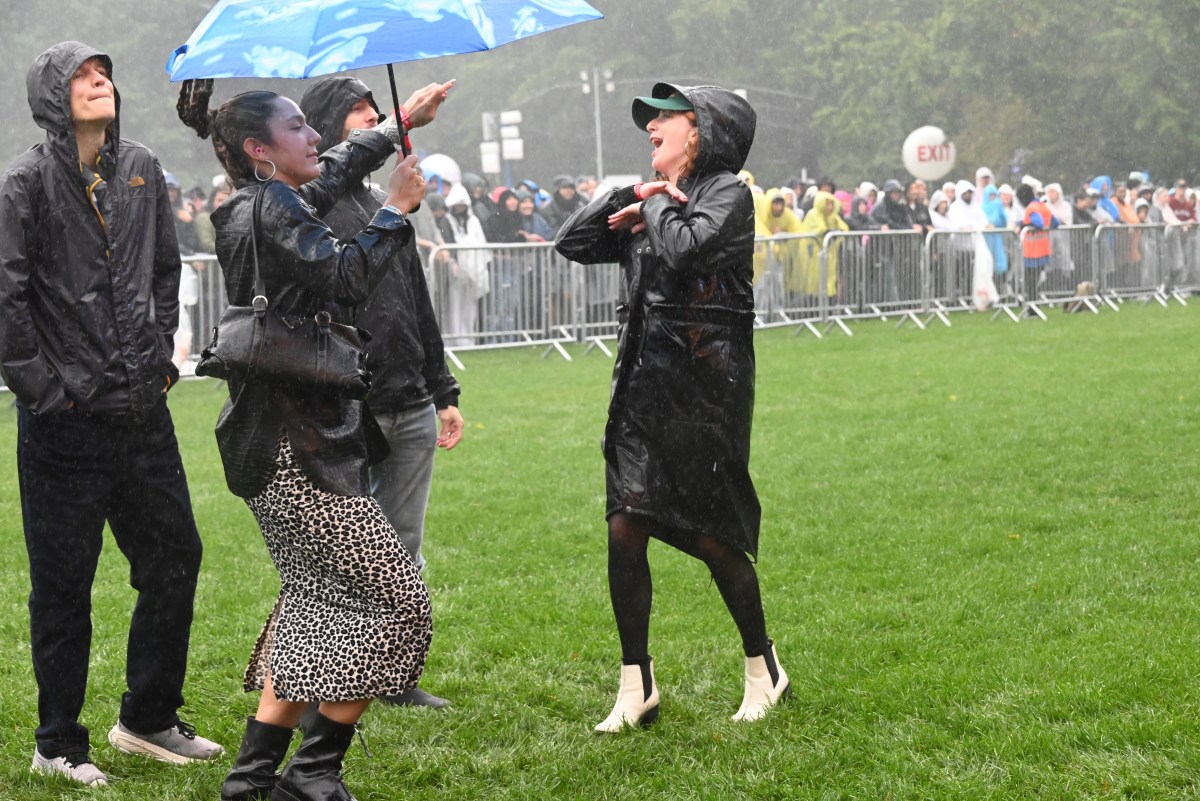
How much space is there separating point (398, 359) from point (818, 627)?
2003 mm

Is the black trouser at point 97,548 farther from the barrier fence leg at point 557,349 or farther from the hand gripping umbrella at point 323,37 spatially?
the barrier fence leg at point 557,349

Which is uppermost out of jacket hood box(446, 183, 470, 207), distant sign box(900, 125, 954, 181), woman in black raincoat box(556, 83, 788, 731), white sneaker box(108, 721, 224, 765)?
distant sign box(900, 125, 954, 181)

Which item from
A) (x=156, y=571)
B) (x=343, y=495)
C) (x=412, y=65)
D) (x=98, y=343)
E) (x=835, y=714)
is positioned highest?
(x=412, y=65)

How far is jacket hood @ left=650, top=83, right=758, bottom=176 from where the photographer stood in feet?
15.7

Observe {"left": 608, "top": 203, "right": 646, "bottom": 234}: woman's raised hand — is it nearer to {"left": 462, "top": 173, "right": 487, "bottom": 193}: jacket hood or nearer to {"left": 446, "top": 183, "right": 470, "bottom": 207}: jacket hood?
{"left": 446, "top": 183, "right": 470, "bottom": 207}: jacket hood

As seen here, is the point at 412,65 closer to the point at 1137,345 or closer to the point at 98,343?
the point at 1137,345

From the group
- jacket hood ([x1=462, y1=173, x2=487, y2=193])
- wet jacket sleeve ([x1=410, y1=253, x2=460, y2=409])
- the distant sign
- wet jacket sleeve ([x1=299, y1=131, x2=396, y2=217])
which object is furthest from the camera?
the distant sign

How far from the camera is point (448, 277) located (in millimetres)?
16562

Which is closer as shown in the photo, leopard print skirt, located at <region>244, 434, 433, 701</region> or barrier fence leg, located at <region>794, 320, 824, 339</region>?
leopard print skirt, located at <region>244, 434, 433, 701</region>

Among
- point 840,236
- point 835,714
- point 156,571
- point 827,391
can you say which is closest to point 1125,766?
point 835,714

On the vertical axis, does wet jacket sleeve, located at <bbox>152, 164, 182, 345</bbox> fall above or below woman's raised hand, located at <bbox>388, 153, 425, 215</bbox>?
below

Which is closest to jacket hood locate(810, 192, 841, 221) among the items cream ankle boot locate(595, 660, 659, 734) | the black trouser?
cream ankle boot locate(595, 660, 659, 734)

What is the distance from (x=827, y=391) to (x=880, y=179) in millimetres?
39272

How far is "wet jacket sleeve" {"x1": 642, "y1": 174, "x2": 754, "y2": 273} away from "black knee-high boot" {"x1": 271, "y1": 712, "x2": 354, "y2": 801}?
5.44ft
